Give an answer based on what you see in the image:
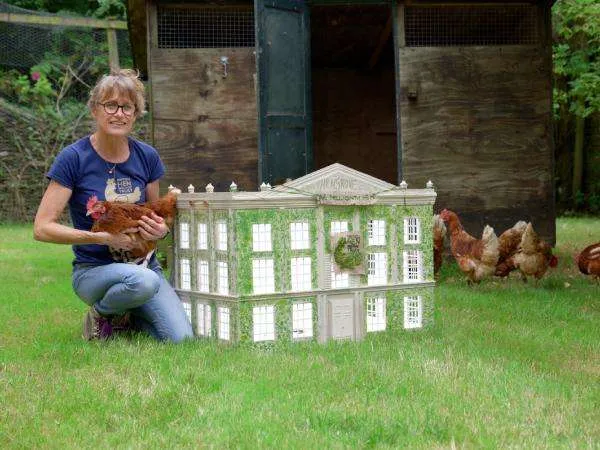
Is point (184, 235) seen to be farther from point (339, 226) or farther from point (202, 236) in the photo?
point (339, 226)

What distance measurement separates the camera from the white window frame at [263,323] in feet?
15.1

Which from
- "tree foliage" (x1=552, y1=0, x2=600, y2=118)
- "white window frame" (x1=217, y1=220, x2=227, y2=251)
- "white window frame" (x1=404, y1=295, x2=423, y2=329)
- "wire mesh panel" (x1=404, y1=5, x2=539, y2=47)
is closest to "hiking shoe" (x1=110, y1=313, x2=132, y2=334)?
"white window frame" (x1=217, y1=220, x2=227, y2=251)

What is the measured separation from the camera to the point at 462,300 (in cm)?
657

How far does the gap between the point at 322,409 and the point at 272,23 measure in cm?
565

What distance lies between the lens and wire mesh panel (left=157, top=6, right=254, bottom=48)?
31.5 ft

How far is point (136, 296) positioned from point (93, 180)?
0.70 metres

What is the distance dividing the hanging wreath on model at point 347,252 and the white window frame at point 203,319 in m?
0.74

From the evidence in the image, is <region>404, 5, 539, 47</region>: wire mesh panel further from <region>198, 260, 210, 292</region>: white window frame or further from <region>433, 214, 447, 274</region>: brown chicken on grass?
<region>198, 260, 210, 292</region>: white window frame

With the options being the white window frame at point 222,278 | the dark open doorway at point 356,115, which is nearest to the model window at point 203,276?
the white window frame at point 222,278

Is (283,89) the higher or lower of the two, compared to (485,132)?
higher

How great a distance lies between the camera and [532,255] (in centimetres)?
730

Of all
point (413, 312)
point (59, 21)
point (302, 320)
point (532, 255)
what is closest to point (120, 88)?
point (302, 320)

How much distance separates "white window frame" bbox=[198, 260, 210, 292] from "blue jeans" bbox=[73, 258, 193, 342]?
0.17 m

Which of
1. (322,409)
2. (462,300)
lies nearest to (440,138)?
(462,300)
